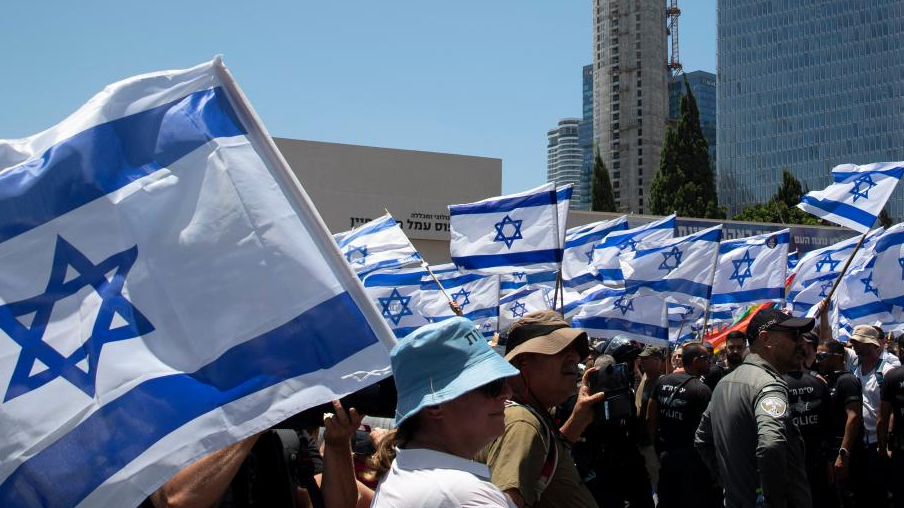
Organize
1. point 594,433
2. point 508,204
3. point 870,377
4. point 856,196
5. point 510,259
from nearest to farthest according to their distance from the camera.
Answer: point 594,433 < point 870,377 < point 510,259 < point 856,196 < point 508,204

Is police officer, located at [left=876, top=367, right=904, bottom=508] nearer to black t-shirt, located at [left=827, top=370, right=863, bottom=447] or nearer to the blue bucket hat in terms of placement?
black t-shirt, located at [left=827, top=370, right=863, bottom=447]

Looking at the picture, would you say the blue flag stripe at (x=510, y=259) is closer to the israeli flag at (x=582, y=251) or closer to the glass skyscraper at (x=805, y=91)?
the israeli flag at (x=582, y=251)

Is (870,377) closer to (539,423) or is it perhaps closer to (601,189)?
(539,423)

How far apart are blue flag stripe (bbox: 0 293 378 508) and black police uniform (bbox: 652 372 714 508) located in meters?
5.70

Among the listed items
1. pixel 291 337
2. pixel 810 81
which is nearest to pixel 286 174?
pixel 291 337

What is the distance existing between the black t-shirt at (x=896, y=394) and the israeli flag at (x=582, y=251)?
8.61 m

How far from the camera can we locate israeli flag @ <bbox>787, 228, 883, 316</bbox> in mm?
15734

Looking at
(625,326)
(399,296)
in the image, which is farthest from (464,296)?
(625,326)

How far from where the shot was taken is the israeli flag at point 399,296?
48.4 feet

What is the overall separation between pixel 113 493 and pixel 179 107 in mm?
1227

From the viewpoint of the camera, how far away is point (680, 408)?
8.42 metres

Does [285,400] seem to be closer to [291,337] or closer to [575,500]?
[291,337]

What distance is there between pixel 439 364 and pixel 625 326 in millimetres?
11645

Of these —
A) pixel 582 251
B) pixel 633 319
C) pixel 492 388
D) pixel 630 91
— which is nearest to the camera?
pixel 492 388
